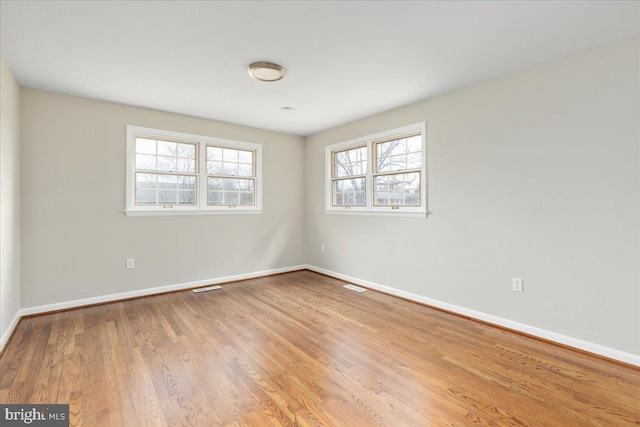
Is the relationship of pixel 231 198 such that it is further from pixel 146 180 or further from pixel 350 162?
pixel 350 162

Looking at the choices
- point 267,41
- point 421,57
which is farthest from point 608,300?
point 267,41

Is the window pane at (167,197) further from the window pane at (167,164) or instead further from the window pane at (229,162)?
the window pane at (229,162)

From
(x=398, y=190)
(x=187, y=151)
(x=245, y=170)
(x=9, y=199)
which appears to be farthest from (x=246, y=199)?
(x=9, y=199)

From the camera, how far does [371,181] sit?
434cm

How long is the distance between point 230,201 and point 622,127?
4.47m

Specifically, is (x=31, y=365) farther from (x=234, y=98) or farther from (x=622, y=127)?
(x=622, y=127)

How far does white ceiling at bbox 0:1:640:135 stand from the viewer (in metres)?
1.96

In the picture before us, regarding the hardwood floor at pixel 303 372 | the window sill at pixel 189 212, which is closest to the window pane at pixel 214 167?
the window sill at pixel 189 212

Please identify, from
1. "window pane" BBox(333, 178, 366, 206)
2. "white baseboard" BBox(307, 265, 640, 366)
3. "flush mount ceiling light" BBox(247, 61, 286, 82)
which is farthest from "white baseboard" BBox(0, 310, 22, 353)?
"window pane" BBox(333, 178, 366, 206)

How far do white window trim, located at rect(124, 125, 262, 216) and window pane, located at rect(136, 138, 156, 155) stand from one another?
0.28 ft

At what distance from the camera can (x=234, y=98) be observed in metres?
3.54

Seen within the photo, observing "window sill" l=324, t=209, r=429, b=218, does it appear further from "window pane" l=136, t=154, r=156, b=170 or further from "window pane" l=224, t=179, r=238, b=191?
"window pane" l=136, t=154, r=156, b=170

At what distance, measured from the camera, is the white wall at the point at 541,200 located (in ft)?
7.46

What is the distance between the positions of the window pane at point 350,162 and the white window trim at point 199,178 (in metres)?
1.28
